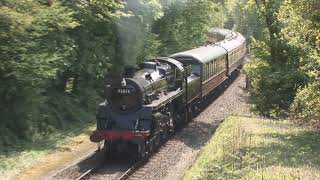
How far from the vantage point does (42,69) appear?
18.6m

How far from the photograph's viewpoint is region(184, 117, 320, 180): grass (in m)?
12.6

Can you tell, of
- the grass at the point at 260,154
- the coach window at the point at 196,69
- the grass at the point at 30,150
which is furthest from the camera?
the coach window at the point at 196,69

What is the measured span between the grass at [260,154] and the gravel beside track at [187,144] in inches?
37.6

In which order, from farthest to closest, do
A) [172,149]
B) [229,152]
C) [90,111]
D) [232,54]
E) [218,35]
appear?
[218,35], [232,54], [90,111], [172,149], [229,152]

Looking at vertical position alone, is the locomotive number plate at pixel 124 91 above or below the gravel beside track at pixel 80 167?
above

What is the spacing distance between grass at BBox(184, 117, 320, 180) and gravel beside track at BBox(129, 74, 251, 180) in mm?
956

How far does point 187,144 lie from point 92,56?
7305 millimetres

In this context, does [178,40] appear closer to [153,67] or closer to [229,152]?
[153,67]

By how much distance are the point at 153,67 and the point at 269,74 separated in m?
6.00

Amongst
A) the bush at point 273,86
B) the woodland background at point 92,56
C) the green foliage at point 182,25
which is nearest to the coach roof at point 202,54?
the woodland background at point 92,56

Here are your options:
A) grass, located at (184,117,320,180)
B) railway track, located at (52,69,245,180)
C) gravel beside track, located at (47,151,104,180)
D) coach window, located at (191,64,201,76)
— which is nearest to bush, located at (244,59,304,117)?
grass, located at (184,117,320,180)

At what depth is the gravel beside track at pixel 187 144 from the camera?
55.5 ft

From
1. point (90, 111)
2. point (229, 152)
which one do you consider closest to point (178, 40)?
point (90, 111)

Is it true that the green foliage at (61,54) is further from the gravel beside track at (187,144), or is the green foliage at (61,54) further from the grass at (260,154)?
the grass at (260,154)
